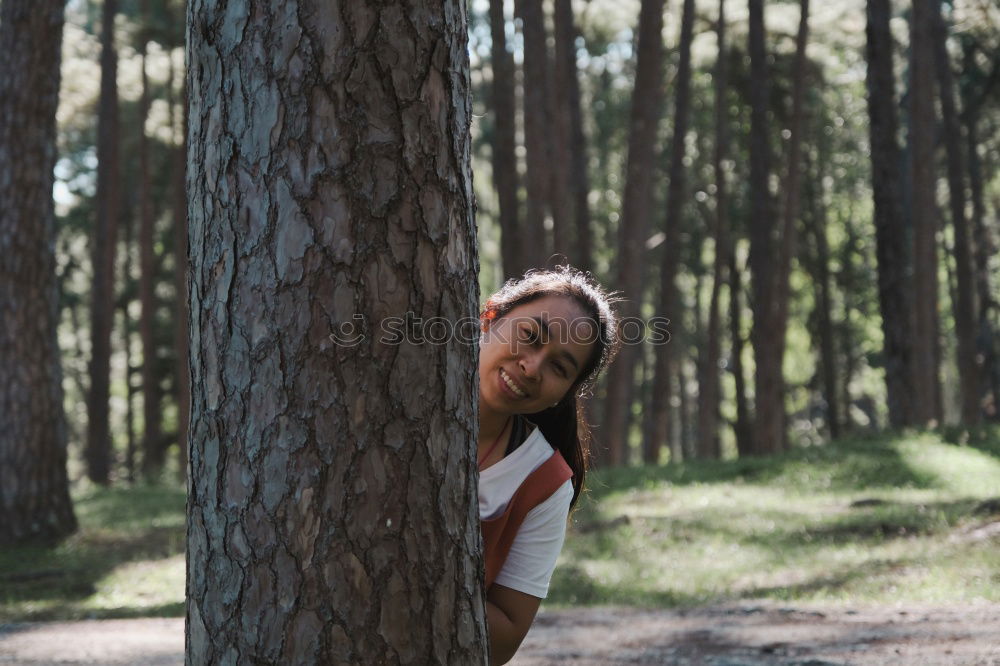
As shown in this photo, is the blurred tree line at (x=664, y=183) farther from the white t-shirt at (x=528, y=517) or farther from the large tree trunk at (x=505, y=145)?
the white t-shirt at (x=528, y=517)

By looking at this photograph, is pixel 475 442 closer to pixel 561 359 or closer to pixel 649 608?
pixel 561 359

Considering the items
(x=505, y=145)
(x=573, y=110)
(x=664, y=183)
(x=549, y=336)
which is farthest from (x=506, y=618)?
(x=664, y=183)

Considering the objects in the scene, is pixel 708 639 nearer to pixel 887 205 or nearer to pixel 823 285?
pixel 887 205

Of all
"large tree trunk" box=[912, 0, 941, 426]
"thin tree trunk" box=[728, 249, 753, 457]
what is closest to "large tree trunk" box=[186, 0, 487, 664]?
"large tree trunk" box=[912, 0, 941, 426]

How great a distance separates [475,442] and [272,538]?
48 cm

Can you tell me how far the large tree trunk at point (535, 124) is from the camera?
41.0 feet

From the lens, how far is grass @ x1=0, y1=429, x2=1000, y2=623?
23.6 feet

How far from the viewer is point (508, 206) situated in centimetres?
1341

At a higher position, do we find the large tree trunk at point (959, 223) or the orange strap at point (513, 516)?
the large tree trunk at point (959, 223)

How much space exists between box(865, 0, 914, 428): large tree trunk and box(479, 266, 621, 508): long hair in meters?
→ 11.9

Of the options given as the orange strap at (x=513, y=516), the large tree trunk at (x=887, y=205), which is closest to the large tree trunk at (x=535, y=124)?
the large tree trunk at (x=887, y=205)

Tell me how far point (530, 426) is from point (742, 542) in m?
6.32

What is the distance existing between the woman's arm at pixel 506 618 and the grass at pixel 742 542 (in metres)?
4.55

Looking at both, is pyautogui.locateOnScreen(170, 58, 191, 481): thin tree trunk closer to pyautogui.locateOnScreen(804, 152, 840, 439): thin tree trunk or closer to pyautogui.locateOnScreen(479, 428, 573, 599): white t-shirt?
pyautogui.locateOnScreen(804, 152, 840, 439): thin tree trunk
